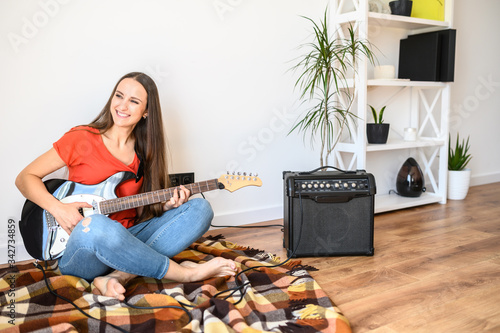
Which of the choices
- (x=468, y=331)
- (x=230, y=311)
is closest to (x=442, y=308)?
(x=468, y=331)

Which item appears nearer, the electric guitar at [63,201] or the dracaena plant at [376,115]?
the electric guitar at [63,201]

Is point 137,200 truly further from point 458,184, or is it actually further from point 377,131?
point 458,184

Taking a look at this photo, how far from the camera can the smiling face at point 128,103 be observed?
5.74ft

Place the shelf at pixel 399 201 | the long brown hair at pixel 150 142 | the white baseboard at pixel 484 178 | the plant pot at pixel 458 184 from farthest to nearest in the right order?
1. the white baseboard at pixel 484 178
2. the plant pot at pixel 458 184
3. the shelf at pixel 399 201
4. the long brown hair at pixel 150 142

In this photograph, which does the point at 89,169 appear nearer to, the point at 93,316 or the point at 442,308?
the point at 93,316

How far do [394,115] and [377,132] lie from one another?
49 centimetres

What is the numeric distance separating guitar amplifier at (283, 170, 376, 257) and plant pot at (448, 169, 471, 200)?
1.47 meters

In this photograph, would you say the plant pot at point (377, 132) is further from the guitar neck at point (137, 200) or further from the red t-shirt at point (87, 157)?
the red t-shirt at point (87, 157)

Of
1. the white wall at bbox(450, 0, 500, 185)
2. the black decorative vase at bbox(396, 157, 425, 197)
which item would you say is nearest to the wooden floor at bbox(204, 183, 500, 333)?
the black decorative vase at bbox(396, 157, 425, 197)

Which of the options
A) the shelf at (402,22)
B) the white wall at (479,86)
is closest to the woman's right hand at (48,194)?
the shelf at (402,22)

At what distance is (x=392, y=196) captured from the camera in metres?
3.05

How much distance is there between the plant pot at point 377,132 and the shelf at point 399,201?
40 cm

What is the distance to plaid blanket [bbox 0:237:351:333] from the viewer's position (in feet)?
4.36

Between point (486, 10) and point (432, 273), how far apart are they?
2.61 metres
